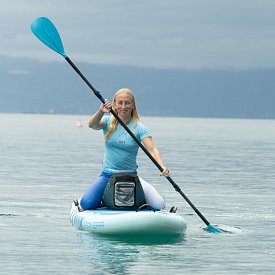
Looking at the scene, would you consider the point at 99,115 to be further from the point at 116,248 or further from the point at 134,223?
the point at 116,248

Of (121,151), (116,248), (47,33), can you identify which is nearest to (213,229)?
(121,151)

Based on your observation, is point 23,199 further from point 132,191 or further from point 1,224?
point 132,191

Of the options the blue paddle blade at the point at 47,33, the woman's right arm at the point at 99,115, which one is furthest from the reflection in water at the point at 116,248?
the blue paddle blade at the point at 47,33

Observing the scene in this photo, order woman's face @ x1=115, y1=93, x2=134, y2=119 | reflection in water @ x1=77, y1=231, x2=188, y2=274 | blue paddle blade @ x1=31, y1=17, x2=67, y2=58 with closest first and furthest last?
reflection in water @ x1=77, y1=231, x2=188, y2=274
woman's face @ x1=115, y1=93, x2=134, y2=119
blue paddle blade @ x1=31, y1=17, x2=67, y2=58

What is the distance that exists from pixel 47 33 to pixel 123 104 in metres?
2.47

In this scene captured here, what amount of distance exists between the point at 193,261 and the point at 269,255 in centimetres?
134

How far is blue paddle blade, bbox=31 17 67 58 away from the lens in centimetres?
1822

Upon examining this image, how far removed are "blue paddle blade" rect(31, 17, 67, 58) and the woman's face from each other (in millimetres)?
1927

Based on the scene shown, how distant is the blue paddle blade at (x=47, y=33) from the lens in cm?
1822

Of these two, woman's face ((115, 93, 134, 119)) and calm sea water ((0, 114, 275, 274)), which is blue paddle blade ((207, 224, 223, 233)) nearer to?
calm sea water ((0, 114, 275, 274))

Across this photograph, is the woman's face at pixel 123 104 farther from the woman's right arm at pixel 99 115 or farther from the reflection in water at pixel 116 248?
the reflection in water at pixel 116 248

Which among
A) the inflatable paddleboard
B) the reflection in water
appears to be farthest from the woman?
the reflection in water

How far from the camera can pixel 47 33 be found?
722 inches

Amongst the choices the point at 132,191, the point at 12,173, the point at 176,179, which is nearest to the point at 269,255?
the point at 132,191
